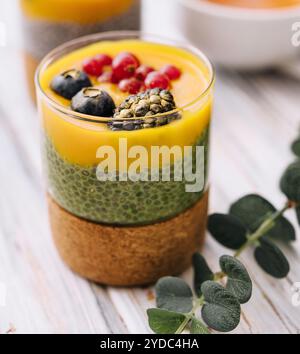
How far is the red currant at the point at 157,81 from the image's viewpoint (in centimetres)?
108

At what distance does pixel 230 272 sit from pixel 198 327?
4.0 inches

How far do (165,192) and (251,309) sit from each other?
0.87 feet

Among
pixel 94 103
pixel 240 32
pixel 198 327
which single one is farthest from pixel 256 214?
pixel 240 32

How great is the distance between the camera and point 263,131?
5.29 ft

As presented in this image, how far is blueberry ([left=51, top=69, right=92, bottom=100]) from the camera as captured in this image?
3.53ft

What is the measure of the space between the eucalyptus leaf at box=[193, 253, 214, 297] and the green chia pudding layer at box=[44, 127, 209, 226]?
10cm

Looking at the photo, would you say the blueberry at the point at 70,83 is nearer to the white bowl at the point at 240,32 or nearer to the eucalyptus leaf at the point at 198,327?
the eucalyptus leaf at the point at 198,327

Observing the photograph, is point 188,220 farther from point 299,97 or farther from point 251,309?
point 299,97

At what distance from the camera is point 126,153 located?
3.33 feet

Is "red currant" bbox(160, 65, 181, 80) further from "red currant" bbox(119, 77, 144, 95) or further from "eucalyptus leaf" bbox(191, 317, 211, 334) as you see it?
"eucalyptus leaf" bbox(191, 317, 211, 334)

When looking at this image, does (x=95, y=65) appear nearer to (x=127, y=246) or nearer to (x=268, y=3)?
(x=127, y=246)

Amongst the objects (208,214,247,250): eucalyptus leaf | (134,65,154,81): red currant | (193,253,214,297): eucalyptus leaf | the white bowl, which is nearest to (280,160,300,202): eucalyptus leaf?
(208,214,247,250): eucalyptus leaf

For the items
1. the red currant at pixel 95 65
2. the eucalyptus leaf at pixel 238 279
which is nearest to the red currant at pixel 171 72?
the red currant at pixel 95 65

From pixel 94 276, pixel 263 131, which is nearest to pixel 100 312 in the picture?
pixel 94 276
